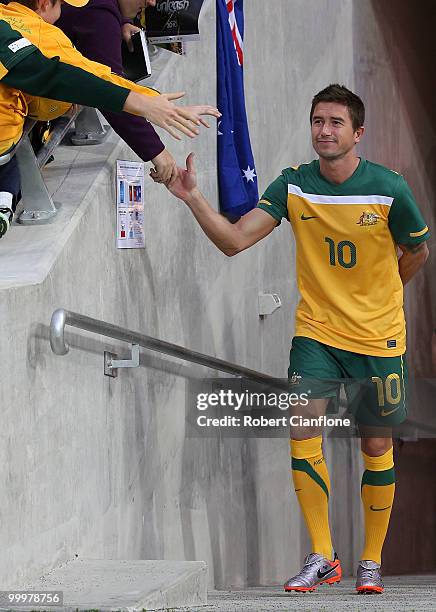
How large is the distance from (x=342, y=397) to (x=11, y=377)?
2353 millimetres

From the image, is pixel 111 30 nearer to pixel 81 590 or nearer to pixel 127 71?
pixel 127 71

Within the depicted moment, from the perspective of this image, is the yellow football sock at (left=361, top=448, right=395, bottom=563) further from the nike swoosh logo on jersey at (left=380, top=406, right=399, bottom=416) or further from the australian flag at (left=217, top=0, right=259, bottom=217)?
the australian flag at (left=217, top=0, right=259, bottom=217)

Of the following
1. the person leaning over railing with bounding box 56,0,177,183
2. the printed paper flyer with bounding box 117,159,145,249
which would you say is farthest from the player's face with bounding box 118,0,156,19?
the printed paper flyer with bounding box 117,159,145,249

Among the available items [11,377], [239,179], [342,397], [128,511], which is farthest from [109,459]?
[239,179]

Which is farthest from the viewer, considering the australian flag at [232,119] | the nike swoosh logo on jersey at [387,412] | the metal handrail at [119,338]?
the australian flag at [232,119]

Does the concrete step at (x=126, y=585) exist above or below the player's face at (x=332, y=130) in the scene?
below

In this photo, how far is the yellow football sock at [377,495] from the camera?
4.77 m

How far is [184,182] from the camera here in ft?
15.0

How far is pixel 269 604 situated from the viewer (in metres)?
3.69

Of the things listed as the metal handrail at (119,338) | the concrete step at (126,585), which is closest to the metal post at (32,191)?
the metal handrail at (119,338)

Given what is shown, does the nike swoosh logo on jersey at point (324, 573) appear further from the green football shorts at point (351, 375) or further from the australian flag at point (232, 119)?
the australian flag at point (232, 119)

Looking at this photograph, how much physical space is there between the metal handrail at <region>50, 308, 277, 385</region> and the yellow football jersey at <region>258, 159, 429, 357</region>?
1.52 ft

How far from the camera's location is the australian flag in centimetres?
579

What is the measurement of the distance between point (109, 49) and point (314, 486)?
5.82 ft
